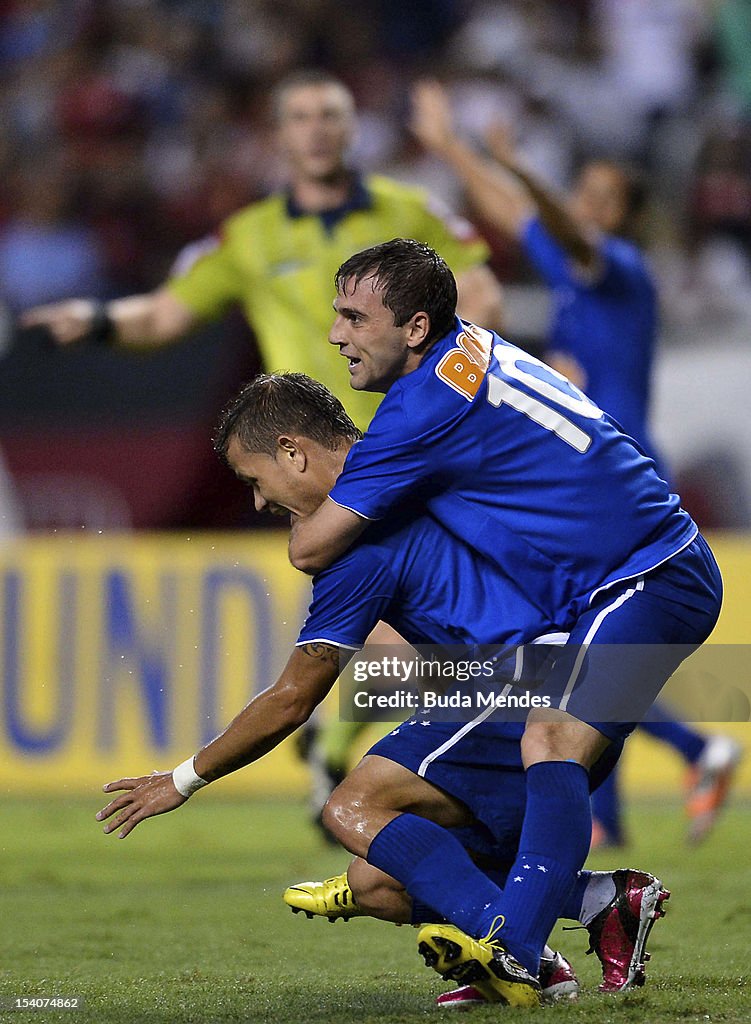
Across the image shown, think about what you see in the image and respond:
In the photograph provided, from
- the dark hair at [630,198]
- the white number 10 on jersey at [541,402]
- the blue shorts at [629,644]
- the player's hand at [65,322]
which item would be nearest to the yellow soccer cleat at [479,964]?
the blue shorts at [629,644]

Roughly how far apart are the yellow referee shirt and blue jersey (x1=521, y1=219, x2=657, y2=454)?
57cm

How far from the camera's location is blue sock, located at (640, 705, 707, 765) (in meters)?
6.39

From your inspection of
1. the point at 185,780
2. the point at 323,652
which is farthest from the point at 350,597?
the point at 185,780

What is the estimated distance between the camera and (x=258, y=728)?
3.34m

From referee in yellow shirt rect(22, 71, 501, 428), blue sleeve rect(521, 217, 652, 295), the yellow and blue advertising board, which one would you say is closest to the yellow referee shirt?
referee in yellow shirt rect(22, 71, 501, 428)

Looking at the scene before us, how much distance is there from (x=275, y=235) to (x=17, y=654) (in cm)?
260

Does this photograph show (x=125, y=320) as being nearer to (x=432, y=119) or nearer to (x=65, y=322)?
(x=65, y=322)

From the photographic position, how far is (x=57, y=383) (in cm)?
891

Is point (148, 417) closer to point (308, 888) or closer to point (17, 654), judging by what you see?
point (17, 654)

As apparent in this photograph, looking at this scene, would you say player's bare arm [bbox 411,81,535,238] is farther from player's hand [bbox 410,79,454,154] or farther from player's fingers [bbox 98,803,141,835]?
player's fingers [bbox 98,803,141,835]

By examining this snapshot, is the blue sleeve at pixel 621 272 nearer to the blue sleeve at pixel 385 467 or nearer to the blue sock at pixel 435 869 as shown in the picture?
the blue sleeve at pixel 385 467

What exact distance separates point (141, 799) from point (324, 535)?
0.67 m

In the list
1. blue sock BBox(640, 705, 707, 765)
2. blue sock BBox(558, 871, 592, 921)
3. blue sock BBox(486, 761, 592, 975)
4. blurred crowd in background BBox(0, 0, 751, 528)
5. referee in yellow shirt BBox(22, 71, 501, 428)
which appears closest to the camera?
blue sock BBox(486, 761, 592, 975)

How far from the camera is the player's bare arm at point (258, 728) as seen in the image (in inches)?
131
